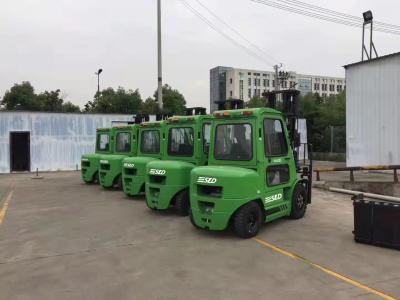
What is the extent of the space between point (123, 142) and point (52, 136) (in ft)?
37.6

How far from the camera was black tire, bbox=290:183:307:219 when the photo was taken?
9.21m

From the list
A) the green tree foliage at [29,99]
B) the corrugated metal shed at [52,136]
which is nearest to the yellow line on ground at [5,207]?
the corrugated metal shed at [52,136]

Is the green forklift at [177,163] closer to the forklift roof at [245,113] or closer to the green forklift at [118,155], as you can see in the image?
the forklift roof at [245,113]

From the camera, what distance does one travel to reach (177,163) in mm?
10031

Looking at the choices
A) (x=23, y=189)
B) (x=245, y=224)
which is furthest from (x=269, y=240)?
(x=23, y=189)

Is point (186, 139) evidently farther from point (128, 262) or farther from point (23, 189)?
point (23, 189)

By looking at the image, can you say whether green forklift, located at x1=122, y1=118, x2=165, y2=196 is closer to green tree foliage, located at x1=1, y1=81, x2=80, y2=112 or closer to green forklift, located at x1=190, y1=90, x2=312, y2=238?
green forklift, located at x1=190, y1=90, x2=312, y2=238

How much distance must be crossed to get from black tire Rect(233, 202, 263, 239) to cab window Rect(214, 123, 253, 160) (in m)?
0.98

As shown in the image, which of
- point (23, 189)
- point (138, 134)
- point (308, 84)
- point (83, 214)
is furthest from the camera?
point (308, 84)

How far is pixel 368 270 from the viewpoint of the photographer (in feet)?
19.6

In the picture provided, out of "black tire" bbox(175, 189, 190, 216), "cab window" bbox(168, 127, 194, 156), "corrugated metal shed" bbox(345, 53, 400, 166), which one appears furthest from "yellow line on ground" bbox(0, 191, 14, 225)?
"corrugated metal shed" bbox(345, 53, 400, 166)

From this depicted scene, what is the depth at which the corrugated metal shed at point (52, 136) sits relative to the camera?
23.9 meters

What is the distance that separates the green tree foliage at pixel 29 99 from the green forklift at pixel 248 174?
173ft

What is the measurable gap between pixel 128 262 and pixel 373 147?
14.5 m
